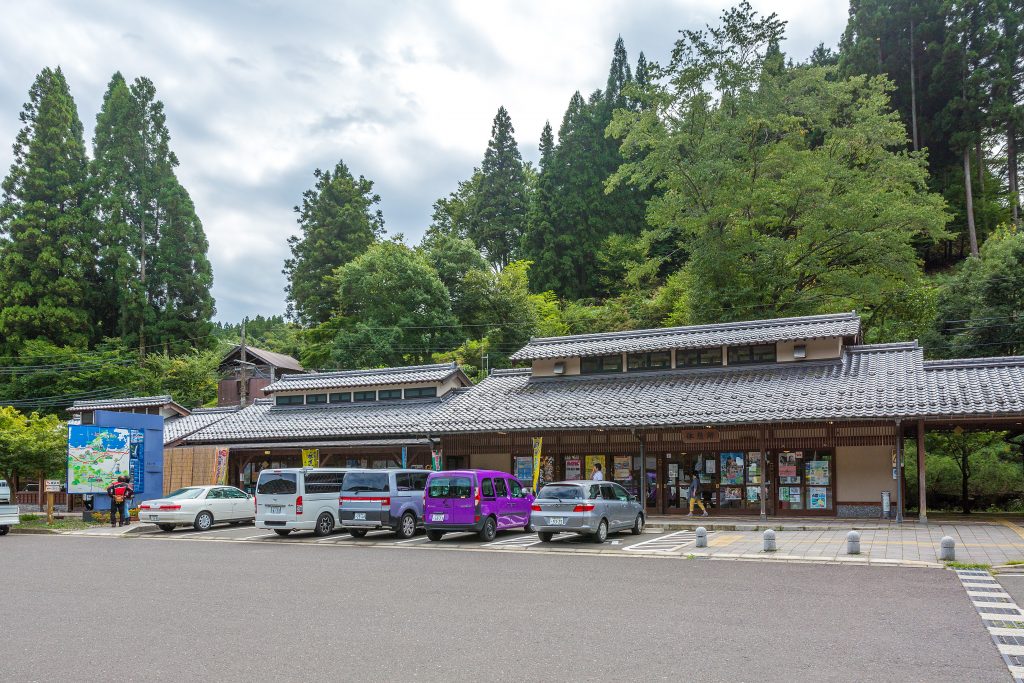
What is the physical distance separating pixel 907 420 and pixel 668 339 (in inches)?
354

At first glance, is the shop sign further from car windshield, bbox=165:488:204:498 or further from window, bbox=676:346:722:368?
car windshield, bbox=165:488:204:498

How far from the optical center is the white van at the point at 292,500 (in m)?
20.4

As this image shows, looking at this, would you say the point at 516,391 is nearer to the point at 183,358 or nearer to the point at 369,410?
the point at 369,410

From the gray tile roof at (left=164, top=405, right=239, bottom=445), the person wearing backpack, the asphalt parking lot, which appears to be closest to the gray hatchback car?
the asphalt parking lot

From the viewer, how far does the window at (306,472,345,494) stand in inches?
819

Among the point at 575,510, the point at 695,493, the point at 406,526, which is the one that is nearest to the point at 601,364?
the point at 695,493

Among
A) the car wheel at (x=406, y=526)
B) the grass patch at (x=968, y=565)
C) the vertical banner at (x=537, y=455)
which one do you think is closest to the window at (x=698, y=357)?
the vertical banner at (x=537, y=455)

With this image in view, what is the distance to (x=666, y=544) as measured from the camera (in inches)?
698

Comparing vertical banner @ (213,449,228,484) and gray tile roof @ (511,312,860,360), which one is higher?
gray tile roof @ (511,312,860,360)

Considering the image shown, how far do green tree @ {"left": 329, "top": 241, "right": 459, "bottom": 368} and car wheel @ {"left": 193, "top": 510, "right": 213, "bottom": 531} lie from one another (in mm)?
22070

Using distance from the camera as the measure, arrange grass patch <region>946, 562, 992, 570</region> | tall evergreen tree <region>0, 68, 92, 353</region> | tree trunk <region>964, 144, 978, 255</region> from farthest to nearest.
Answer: tall evergreen tree <region>0, 68, 92, 353</region> → tree trunk <region>964, 144, 978, 255</region> → grass patch <region>946, 562, 992, 570</region>

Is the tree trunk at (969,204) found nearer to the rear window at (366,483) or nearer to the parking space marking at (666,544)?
the parking space marking at (666,544)

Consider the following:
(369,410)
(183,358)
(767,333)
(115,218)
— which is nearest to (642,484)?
(767,333)

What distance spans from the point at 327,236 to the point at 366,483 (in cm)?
4655
